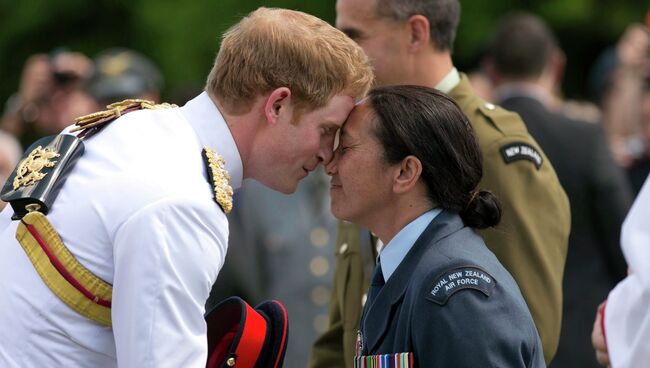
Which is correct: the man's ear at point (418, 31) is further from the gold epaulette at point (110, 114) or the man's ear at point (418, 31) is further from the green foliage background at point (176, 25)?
the green foliage background at point (176, 25)

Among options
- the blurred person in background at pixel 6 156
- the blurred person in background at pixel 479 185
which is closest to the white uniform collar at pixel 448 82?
the blurred person in background at pixel 479 185

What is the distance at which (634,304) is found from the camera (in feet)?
12.5

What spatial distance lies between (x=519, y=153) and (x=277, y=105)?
1.08 meters

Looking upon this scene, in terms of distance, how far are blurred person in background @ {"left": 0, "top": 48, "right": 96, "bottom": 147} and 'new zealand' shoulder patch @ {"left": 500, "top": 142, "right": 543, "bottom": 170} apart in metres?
4.52

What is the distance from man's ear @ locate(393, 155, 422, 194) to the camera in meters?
3.49

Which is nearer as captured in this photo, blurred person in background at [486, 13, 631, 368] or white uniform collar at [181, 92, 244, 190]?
white uniform collar at [181, 92, 244, 190]

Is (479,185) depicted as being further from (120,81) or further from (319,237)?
(120,81)

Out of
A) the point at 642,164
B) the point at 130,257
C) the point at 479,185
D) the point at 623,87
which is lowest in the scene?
the point at 623,87

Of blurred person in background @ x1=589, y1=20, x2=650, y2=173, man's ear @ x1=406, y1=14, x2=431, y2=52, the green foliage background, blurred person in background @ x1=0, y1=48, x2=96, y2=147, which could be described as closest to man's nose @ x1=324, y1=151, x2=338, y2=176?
man's ear @ x1=406, y1=14, x2=431, y2=52

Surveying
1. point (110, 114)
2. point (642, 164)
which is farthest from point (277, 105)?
point (642, 164)

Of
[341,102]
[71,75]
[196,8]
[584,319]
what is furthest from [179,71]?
[341,102]

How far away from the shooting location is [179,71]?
35.6 feet

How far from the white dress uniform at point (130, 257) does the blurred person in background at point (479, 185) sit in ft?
4.07

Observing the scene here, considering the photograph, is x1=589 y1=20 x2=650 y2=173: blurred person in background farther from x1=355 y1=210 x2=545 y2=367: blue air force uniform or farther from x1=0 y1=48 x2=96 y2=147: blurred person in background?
x1=355 y1=210 x2=545 y2=367: blue air force uniform
